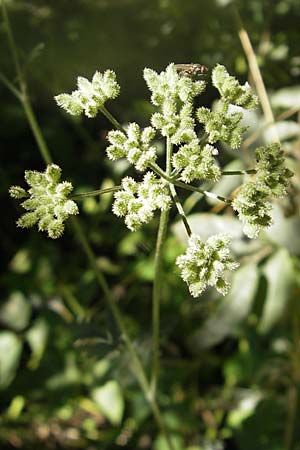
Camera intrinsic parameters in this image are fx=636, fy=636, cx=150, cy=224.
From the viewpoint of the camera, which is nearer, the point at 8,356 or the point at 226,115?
the point at 226,115

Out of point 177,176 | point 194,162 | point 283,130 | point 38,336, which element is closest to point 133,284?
point 38,336

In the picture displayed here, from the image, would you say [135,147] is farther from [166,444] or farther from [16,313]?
[166,444]

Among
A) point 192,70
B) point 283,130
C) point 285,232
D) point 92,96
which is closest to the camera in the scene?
point 92,96

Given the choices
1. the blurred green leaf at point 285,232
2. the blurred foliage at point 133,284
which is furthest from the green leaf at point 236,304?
the blurred green leaf at point 285,232

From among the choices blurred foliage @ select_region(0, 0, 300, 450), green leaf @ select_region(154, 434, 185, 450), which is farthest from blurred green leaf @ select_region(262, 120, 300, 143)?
green leaf @ select_region(154, 434, 185, 450)

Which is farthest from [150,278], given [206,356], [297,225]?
[297,225]

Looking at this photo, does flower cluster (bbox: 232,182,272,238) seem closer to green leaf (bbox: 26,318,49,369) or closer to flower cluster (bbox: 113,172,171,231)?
flower cluster (bbox: 113,172,171,231)

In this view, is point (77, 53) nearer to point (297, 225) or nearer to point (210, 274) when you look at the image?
point (297, 225)

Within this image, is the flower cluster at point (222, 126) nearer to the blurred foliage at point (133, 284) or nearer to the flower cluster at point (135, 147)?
the flower cluster at point (135, 147)
